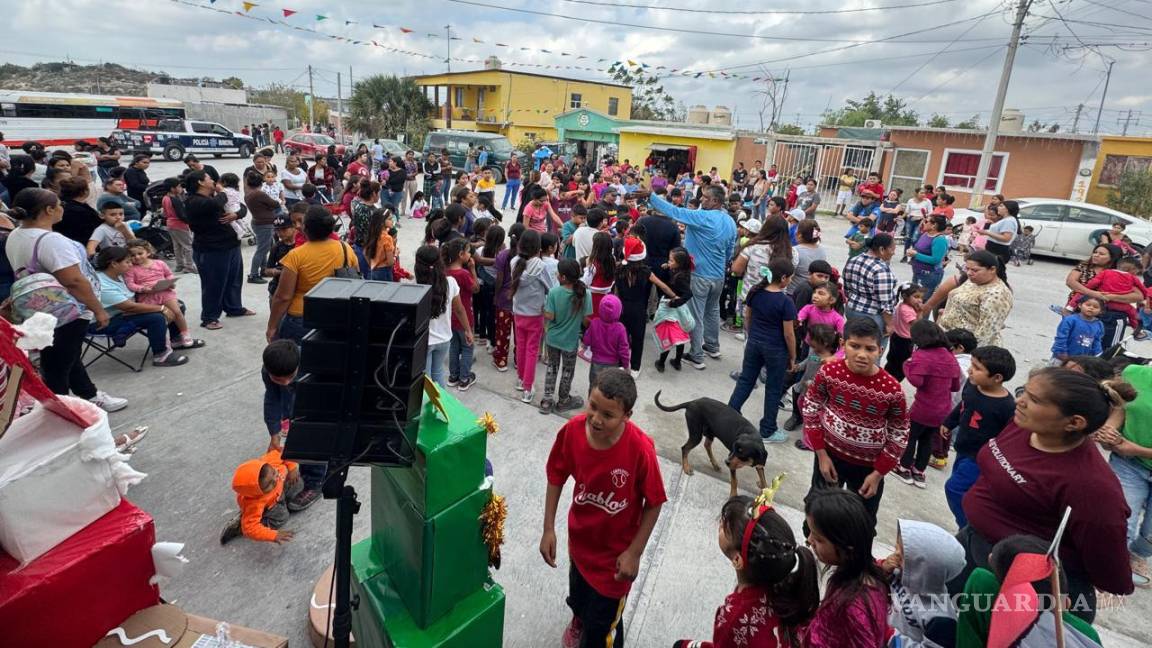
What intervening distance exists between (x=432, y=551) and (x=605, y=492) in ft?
2.32

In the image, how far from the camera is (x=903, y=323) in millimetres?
5008

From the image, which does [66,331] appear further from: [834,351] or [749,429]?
[834,351]

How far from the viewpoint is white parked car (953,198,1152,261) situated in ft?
39.7

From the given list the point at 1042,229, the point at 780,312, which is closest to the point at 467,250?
the point at 780,312

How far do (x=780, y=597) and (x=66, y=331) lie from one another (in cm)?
493

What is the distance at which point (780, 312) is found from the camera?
4258 millimetres

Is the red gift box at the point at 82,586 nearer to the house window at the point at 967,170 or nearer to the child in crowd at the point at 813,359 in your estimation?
the child in crowd at the point at 813,359

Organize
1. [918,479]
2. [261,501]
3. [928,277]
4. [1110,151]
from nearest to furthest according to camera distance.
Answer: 1. [261,501]
2. [918,479]
3. [928,277]
4. [1110,151]

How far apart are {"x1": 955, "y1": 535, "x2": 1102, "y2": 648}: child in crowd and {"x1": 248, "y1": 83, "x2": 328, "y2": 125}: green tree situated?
62.9m

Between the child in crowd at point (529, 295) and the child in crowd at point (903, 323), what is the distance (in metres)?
3.21

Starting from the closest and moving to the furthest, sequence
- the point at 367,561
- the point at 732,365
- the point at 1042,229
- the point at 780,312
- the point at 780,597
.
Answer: the point at 780,597 < the point at 367,561 < the point at 780,312 < the point at 732,365 < the point at 1042,229

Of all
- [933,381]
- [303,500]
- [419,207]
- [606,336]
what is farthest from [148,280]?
[419,207]

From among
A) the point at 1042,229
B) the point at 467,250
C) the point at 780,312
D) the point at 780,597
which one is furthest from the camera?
the point at 1042,229

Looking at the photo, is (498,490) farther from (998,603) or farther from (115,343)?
(115,343)
